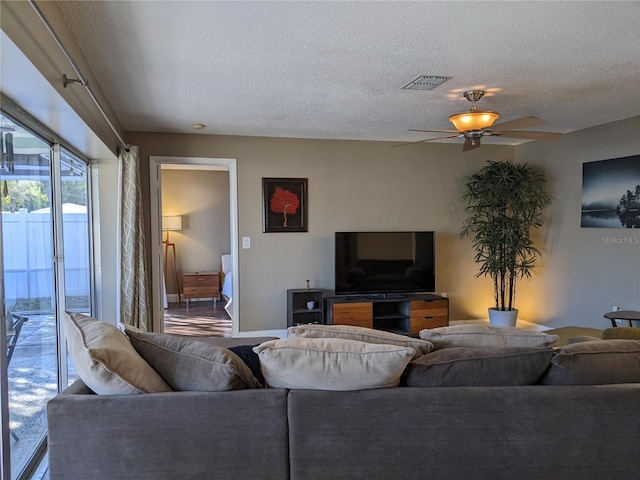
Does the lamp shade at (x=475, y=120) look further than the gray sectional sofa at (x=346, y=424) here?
Yes

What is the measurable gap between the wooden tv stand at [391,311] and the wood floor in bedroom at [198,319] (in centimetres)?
147

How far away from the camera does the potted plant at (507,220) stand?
530 cm

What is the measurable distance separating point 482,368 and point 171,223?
6873mm

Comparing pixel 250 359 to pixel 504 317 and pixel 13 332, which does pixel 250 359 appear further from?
pixel 504 317

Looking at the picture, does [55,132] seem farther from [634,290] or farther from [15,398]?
[634,290]

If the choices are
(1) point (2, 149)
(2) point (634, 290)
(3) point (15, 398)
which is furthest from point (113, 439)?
(2) point (634, 290)

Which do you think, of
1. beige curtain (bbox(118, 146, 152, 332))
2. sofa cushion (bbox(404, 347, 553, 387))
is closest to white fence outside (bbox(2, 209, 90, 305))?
beige curtain (bbox(118, 146, 152, 332))

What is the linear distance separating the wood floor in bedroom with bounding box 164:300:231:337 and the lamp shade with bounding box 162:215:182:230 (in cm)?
131

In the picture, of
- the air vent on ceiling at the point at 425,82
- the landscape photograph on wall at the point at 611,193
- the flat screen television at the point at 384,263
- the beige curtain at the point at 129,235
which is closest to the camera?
the air vent on ceiling at the point at 425,82

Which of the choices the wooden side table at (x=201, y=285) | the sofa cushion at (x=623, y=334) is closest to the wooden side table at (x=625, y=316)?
the sofa cushion at (x=623, y=334)

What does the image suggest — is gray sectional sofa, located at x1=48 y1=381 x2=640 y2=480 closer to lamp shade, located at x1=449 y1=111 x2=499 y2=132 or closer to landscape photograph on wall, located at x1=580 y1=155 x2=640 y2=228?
lamp shade, located at x1=449 y1=111 x2=499 y2=132

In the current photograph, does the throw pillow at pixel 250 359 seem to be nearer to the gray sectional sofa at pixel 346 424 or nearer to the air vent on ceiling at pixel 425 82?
the gray sectional sofa at pixel 346 424

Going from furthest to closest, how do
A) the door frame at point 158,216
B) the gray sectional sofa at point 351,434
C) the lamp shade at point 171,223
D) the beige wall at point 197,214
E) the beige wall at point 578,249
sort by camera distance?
the beige wall at point 197,214
the lamp shade at point 171,223
the door frame at point 158,216
the beige wall at point 578,249
the gray sectional sofa at point 351,434

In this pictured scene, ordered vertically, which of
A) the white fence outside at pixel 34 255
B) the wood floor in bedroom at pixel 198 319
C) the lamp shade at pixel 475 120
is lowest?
the wood floor in bedroom at pixel 198 319
